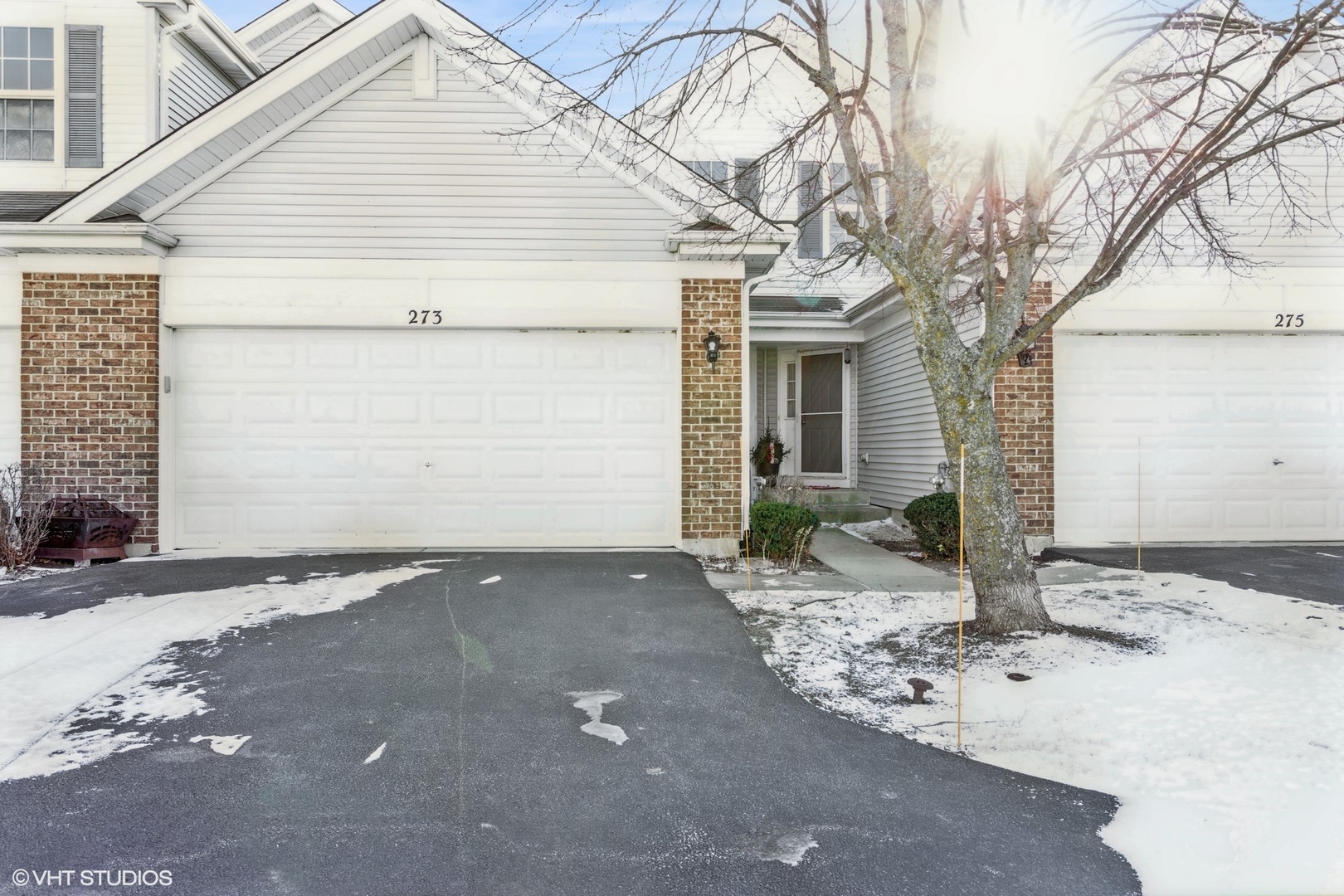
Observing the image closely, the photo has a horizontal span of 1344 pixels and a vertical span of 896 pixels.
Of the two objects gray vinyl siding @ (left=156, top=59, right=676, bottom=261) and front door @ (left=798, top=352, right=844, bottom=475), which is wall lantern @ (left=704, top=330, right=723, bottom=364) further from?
front door @ (left=798, top=352, right=844, bottom=475)

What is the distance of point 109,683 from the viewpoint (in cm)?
443

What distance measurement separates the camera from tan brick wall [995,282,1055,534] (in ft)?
29.9

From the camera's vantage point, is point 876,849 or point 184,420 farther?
point 184,420

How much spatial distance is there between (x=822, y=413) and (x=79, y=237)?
11.2 m

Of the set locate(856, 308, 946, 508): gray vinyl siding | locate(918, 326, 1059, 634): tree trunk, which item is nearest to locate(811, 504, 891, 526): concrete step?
locate(856, 308, 946, 508): gray vinyl siding

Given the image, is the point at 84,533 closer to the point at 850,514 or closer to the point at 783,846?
the point at 783,846

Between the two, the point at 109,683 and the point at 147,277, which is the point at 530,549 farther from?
the point at 147,277

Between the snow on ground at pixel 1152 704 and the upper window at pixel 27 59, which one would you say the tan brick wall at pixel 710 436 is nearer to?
the snow on ground at pixel 1152 704

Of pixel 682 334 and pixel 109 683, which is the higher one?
pixel 682 334

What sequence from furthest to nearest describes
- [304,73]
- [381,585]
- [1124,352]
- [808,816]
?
[1124,352] < [304,73] < [381,585] < [808,816]

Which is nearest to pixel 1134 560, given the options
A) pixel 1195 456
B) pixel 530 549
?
pixel 1195 456

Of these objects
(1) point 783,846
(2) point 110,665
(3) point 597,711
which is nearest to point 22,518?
(2) point 110,665

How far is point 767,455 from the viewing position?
545 inches

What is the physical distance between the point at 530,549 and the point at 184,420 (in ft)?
14.0
